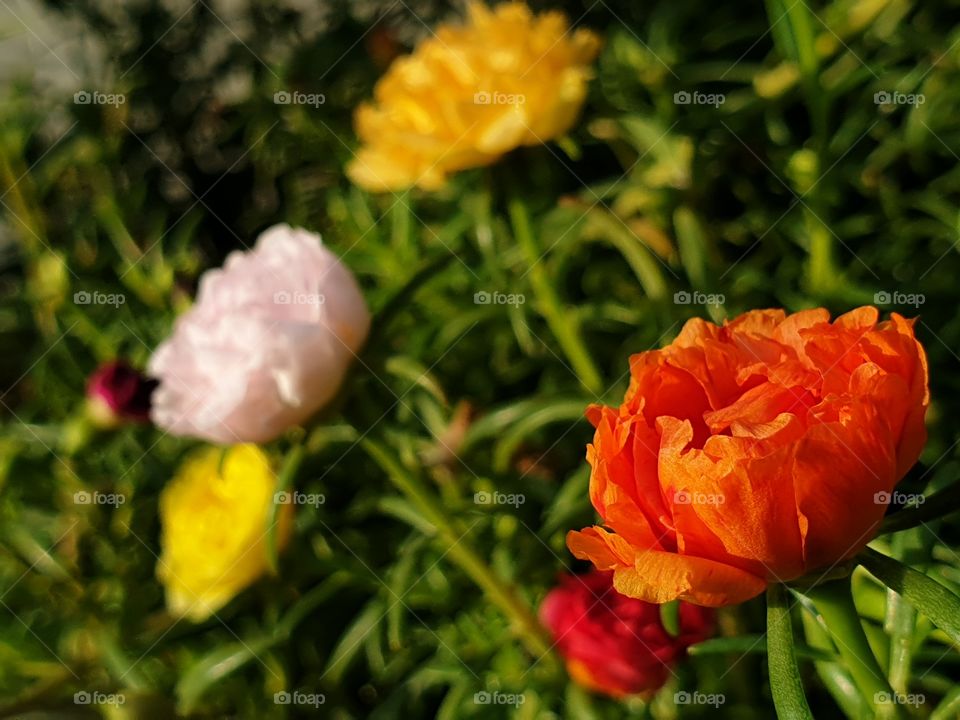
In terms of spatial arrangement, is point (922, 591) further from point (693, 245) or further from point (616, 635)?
point (693, 245)

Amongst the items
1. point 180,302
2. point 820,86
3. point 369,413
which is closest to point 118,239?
point 180,302

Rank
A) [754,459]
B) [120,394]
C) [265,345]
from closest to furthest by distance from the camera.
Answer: [754,459] → [265,345] → [120,394]

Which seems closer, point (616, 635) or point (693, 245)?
point (616, 635)

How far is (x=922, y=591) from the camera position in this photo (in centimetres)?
33

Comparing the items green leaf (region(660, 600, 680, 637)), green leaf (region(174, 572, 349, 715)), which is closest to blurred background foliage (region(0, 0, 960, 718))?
green leaf (region(174, 572, 349, 715))

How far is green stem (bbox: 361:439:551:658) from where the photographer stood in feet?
2.15

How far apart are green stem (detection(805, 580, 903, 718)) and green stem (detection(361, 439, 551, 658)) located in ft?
1.11

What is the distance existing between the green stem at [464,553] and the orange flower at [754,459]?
30 cm

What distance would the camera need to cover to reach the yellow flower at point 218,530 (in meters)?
0.82

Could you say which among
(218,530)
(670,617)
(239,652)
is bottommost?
(239,652)

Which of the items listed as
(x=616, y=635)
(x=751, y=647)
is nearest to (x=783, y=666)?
(x=751, y=647)

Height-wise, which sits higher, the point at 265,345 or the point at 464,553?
the point at 265,345

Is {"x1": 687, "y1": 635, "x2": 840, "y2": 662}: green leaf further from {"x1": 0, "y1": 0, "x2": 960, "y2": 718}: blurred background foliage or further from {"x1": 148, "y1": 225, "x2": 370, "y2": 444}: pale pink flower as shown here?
{"x1": 148, "y1": 225, "x2": 370, "y2": 444}: pale pink flower

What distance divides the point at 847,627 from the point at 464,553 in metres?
0.36
